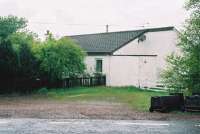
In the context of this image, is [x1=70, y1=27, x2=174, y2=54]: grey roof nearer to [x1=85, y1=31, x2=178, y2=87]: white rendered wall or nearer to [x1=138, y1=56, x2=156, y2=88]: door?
[x1=85, y1=31, x2=178, y2=87]: white rendered wall

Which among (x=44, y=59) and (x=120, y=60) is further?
(x=120, y=60)

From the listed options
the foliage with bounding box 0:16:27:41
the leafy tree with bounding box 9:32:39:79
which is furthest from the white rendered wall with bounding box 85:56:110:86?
the leafy tree with bounding box 9:32:39:79

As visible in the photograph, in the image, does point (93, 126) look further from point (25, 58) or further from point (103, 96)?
point (25, 58)

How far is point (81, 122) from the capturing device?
1498 centimetres

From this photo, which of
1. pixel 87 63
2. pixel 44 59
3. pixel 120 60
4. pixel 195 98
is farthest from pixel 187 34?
pixel 87 63

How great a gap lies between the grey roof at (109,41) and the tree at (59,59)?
3.49 metres

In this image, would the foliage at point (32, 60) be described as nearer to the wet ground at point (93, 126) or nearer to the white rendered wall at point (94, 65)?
the white rendered wall at point (94, 65)

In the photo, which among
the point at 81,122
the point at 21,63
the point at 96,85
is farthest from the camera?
the point at 96,85

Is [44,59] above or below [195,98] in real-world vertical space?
above

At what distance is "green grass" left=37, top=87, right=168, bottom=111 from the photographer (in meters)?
22.1

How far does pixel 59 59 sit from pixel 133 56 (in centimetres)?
672

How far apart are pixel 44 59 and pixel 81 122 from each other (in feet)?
49.3

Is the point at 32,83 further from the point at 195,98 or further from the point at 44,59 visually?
the point at 195,98

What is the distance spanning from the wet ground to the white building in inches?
711
